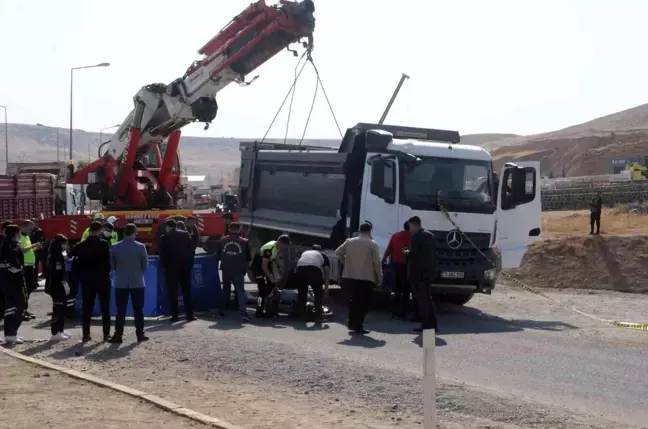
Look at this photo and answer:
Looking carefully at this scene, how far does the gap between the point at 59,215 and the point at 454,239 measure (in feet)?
39.7

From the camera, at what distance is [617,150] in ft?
347

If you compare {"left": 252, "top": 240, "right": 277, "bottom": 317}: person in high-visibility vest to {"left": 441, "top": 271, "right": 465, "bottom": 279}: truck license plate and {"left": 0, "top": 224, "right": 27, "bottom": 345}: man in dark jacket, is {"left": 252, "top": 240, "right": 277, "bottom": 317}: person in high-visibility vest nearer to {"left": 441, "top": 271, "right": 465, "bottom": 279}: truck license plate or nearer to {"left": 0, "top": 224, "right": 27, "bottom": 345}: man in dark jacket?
{"left": 441, "top": 271, "right": 465, "bottom": 279}: truck license plate

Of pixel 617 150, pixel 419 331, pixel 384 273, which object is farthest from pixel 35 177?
pixel 617 150

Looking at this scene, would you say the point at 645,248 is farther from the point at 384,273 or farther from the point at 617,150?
the point at 617,150

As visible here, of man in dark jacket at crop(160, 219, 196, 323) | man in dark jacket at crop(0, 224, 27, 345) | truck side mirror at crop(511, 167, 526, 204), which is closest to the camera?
man in dark jacket at crop(0, 224, 27, 345)

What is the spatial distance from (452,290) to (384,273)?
1259 millimetres

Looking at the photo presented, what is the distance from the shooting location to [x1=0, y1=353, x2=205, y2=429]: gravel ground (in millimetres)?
8695

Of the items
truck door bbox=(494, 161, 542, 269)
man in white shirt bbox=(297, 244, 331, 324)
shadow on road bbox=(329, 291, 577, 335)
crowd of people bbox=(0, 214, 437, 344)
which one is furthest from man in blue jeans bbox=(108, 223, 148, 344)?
truck door bbox=(494, 161, 542, 269)

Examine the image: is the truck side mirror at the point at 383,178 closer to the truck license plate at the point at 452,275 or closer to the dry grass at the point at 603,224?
the truck license plate at the point at 452,275

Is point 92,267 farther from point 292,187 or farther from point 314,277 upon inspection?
point 292,187

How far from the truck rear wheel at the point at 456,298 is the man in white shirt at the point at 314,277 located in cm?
368

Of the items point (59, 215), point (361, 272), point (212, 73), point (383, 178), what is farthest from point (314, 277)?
point (59, 215)

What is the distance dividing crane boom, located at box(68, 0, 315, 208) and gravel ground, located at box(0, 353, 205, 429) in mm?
11213

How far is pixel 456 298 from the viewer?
18953mm
